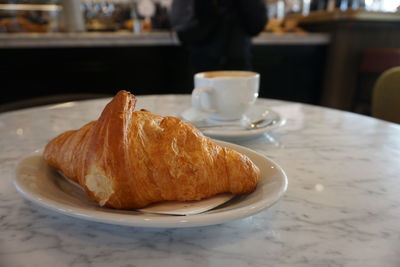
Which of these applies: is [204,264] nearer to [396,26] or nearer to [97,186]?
[97,186]

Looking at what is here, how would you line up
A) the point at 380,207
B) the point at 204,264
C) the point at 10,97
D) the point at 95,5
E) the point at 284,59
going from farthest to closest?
the point at 95,5, the point at 284,59, the point at 10,97, the point at 380,207, the point at 204,264

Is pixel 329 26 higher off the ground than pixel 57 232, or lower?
higher

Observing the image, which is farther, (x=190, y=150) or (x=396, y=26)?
(x=396, y=26)

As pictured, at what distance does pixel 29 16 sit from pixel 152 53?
1.08 meters

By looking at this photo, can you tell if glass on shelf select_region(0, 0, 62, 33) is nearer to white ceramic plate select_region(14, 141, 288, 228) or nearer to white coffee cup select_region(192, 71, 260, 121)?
white coffee cup select_region(192, 71, 260, 121)

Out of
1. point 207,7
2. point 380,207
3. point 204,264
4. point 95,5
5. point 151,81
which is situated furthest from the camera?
point 95,5

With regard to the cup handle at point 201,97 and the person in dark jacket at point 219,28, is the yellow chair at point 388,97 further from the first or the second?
the person in dark jacket at point 219,28

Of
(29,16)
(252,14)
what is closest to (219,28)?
(252,14)

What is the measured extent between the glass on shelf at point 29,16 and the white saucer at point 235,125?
2.13 meters

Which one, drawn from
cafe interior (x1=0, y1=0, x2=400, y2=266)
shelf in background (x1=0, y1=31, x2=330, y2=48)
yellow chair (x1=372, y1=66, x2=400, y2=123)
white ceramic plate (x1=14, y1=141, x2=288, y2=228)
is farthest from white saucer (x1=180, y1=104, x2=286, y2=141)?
shelf in background (x1=0, y1=31, x2=330, y2=48)

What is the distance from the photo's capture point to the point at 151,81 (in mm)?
2467

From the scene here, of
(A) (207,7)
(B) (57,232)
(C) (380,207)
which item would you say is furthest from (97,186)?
(A) (207,7)

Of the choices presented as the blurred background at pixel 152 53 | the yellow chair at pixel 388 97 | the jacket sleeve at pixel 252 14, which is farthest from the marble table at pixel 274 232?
the blurred background at pixel 152 53

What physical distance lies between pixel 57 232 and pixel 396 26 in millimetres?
3166
